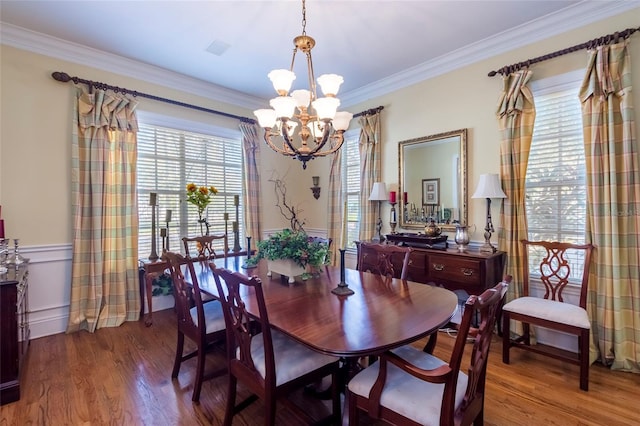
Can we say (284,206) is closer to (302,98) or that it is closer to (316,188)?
(316,188)

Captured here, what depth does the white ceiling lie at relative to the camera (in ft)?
8.24

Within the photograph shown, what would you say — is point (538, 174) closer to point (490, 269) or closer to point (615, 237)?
point (615, 237)

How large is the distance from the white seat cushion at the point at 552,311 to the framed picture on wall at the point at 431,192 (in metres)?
1.36

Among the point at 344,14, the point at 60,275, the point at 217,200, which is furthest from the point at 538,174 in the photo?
the point at 60,275

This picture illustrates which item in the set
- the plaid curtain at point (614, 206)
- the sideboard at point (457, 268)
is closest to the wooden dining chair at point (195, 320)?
the sideboard at point (457, 268)

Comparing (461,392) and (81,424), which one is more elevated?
(461,392)

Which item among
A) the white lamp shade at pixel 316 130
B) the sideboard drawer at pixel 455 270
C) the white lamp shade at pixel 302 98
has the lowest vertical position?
the sideboard drawer at pixel 455 270

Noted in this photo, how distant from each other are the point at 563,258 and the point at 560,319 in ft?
2.19

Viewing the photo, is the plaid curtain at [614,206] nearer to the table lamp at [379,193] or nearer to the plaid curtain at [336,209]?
the table lamp at [379,193]

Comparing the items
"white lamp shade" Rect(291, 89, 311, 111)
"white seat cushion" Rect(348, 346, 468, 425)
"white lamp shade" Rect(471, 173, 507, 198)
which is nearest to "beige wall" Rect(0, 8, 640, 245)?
"white lamp shade" Rect(471, 173, 507, 198)

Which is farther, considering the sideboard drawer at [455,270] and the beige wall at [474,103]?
the sideboard drawer at [455,270]

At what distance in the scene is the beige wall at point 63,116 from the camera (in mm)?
2830

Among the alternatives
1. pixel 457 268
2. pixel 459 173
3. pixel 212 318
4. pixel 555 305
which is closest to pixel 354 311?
pixel 212 318

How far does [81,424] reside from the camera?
185cm
